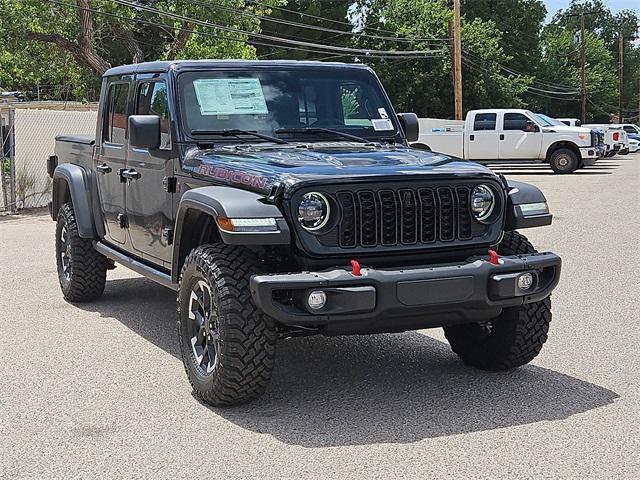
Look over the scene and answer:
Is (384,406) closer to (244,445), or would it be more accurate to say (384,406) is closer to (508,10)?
(244,445)

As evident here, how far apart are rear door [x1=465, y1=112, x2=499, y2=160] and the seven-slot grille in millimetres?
23720

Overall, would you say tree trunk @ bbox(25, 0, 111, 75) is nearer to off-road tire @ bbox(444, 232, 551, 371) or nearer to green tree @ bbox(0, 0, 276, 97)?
green tree @ bbox(0, 0, 276, 97)

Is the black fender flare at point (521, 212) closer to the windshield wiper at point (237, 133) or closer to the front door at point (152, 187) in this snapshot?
the windshield wiper at point (237, 133)

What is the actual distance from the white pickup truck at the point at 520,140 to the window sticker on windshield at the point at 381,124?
21.4 m

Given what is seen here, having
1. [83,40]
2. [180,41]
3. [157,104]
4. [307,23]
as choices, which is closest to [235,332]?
[157,104]

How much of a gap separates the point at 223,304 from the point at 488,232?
5.23 feet

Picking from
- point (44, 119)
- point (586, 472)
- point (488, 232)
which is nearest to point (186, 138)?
point (488, 232)

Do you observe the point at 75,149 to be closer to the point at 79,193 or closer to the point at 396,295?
the point at 79,193

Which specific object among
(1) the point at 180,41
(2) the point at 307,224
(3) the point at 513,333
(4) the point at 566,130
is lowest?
(3) the point at 513,333

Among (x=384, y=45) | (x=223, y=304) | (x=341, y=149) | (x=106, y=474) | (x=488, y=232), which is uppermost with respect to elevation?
(x=384, y=45)

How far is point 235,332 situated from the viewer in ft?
16.6

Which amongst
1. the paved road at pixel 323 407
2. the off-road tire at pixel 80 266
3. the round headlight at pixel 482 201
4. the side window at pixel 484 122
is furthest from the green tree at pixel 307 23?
the round headlight at pixel 482 201

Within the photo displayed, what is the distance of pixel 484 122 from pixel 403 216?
24212 mm

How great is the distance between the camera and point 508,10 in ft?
235
